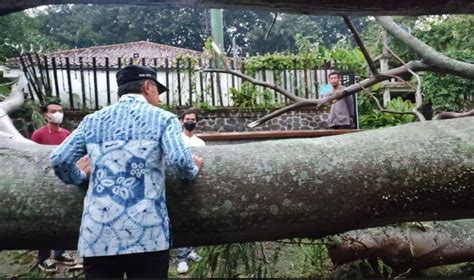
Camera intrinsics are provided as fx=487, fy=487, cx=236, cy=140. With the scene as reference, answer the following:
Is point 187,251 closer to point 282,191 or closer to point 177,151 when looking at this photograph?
point 282,191

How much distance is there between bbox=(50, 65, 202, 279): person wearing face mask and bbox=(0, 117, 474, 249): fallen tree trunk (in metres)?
0.13

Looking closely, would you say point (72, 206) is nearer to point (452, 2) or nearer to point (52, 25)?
point (452, 2)

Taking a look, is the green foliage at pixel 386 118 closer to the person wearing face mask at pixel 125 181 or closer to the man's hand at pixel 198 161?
the man's hand at pixel 198 161

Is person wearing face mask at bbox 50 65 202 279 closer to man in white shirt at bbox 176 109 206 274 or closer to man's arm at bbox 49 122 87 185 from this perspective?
man's arm at bbox 49 122 87 185

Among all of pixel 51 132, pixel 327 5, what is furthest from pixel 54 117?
pixel 327 5

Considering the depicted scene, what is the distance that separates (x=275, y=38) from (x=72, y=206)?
32830mm

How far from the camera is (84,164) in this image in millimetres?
2023

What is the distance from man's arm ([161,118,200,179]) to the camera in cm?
188

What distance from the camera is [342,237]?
358 centimetres

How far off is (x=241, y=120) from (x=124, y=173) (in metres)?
7.21

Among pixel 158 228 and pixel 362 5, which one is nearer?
pixel 362 5

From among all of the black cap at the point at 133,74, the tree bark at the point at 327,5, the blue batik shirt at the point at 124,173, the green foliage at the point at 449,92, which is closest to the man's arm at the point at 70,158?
the blue batik shirt at the point at 124,173

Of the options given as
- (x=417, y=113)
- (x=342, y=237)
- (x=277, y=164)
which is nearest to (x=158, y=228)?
(x=277, y=164)

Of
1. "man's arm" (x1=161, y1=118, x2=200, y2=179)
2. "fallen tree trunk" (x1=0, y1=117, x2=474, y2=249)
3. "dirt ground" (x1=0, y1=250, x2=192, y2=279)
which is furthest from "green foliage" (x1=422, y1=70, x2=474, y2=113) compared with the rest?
"man's arm" (x1=161, y1=118, x2=200, y2=179)
